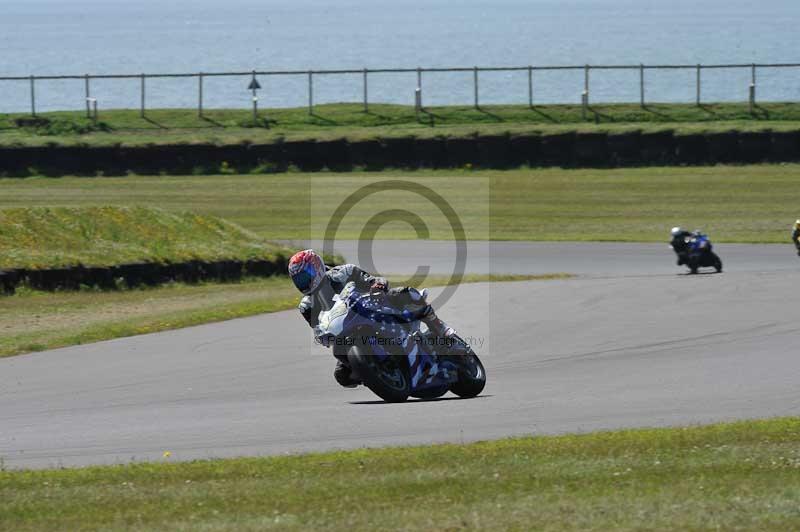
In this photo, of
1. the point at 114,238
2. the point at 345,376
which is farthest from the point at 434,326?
the point at 114,238

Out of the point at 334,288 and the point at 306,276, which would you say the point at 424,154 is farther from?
the point at 306,276

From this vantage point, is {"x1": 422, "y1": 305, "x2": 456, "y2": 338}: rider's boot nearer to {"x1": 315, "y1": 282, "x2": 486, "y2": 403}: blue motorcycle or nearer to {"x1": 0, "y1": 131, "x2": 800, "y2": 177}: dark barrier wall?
{"x1": 315, "y1": 282, "x2": 486, "y2": 403}: blue motorcycle

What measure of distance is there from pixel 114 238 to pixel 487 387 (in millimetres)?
11476

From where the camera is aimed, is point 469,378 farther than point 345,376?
Yes

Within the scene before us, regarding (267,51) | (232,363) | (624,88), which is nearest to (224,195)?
(232,363)

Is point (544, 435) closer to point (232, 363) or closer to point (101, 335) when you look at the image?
point (232, 363)

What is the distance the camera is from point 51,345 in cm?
1520

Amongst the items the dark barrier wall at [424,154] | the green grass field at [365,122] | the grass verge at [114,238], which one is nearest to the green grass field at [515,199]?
the dark barrier wall at [424,154]

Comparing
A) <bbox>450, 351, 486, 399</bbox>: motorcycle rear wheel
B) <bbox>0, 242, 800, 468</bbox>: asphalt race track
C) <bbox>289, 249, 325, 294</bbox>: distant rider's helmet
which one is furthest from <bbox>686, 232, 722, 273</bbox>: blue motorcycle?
<bbox>289, 249, 325, 294</bbox>: distant rider's helmet

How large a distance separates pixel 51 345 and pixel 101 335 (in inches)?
31.5

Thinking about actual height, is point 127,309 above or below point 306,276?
below

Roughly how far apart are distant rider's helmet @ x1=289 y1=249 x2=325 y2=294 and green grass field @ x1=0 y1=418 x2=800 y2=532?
2237mm

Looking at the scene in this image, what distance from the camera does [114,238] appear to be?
22.1 m

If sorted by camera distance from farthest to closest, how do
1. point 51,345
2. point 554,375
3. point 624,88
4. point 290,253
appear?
1. point 624,88
2. point 290,253
3. point 51,345
4. point 554,375
